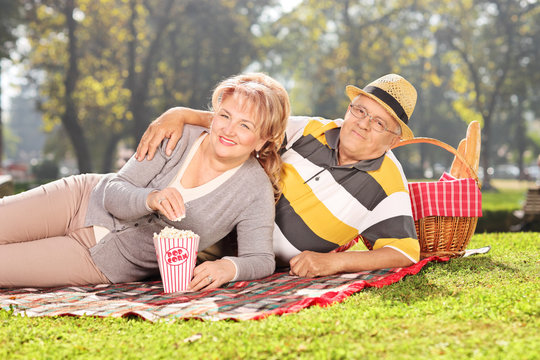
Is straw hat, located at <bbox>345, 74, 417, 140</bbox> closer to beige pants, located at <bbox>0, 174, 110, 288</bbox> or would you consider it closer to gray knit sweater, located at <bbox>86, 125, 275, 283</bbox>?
gray knit sweater, located at <bbox>86, 125, 275, 283</bbox>

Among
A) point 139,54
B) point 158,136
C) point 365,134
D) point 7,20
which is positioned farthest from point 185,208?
point 139,54

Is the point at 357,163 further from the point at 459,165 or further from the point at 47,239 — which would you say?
the point at 47,239

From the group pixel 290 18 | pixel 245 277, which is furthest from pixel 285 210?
pixel 290 18

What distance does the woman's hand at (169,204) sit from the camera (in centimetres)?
329

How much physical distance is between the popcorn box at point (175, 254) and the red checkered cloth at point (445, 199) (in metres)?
2.20

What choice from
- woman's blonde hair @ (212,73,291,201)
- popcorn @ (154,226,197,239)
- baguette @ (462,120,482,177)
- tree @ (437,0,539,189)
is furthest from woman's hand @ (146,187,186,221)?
tree @ (437,0,539,189)

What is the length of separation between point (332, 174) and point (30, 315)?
2.24m

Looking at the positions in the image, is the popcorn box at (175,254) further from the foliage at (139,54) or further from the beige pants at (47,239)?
the foliage at (139,54)

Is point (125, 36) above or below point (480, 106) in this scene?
above

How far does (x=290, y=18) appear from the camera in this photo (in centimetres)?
3309

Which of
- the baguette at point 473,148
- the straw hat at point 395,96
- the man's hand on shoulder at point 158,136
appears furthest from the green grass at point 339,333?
the baguette at point 473,148

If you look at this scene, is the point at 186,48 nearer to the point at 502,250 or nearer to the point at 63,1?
the point at 63,1

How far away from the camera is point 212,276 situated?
3623mm

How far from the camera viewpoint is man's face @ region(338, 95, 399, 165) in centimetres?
408
